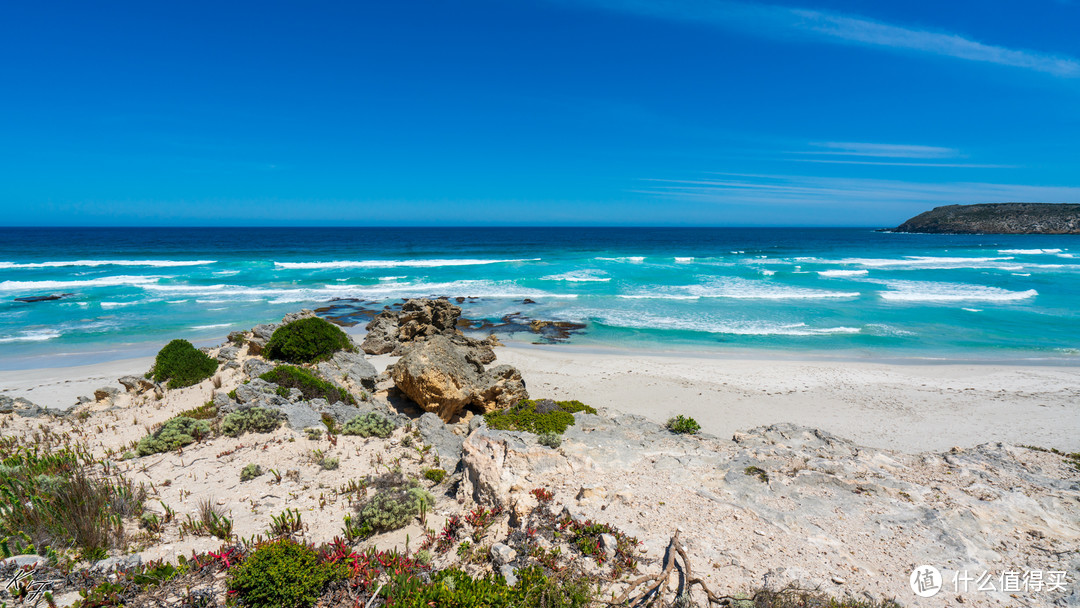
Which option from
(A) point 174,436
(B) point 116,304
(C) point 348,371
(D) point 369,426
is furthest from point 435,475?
(B) point 116,304

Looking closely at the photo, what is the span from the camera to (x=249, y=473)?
5570 millimetres

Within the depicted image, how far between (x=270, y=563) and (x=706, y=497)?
4044mm

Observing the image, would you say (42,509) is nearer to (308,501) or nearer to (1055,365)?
(308,501)

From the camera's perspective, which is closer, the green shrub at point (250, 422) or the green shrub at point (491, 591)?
the green shrub at point (491, 591)

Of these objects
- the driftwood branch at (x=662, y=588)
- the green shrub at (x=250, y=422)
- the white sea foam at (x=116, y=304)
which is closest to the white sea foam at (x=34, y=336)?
the white sea foam at (x=116, y=304)

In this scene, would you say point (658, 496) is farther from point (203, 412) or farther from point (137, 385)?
point (137, 385)

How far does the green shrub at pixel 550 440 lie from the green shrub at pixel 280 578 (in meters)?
2.99

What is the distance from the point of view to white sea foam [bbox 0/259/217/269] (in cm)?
4300

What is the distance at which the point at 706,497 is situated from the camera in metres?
5.14

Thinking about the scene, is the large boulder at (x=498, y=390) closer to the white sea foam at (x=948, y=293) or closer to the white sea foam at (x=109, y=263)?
the white sea foam at (x=948, y=293)

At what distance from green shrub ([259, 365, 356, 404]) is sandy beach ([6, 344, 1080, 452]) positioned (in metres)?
5.06

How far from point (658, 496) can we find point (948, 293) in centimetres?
3352

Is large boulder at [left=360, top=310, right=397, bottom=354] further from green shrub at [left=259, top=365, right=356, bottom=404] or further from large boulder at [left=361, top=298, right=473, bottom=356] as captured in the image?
green shrub at [left=259, top=365, right=356, bottom=404]

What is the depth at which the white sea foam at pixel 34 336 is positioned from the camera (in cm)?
1822
